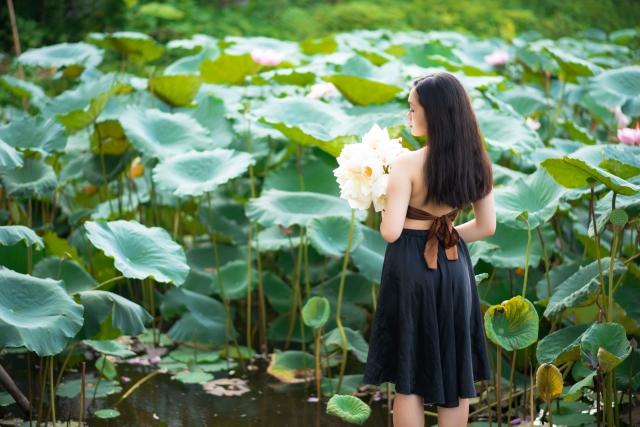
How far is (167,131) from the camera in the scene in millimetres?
3125

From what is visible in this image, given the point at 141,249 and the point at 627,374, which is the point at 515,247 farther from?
the point at 141,249

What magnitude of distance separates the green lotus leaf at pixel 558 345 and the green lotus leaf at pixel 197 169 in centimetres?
→ 124

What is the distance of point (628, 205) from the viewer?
195cm

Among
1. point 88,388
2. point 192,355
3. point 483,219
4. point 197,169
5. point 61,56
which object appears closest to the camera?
point 483,219

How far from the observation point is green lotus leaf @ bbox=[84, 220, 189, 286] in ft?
7.21

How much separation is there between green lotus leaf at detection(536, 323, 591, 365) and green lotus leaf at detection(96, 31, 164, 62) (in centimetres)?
263

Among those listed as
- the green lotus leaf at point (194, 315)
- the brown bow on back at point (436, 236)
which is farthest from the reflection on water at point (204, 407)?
the brown bow on back at point (436, 236)

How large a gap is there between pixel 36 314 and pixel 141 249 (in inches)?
18.9

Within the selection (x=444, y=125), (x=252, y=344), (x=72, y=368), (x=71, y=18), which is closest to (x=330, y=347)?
(x=252, y=344)

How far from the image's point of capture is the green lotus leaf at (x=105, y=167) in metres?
A: 3.19

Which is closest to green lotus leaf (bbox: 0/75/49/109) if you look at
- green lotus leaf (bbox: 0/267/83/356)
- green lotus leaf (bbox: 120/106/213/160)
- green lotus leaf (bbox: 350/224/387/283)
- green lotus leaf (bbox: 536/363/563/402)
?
green lotus leaf (bbox: 120/106/213/160)

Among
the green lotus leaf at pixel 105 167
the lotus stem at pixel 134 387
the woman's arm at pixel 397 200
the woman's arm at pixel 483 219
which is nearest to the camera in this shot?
the woman's arm at pixel 397 200

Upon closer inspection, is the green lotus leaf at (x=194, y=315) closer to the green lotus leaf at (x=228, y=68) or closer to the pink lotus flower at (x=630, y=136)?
the green lotus leaf at (x=228, y=68)

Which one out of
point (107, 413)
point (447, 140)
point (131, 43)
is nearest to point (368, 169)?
point (447, 140)
